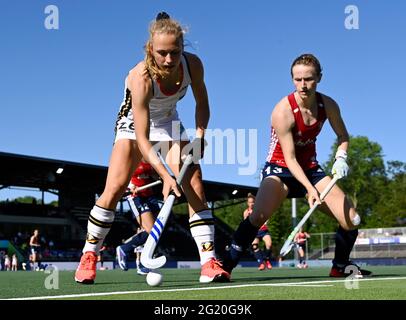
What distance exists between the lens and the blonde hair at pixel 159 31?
5.18 m

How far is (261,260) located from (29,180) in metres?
25.9

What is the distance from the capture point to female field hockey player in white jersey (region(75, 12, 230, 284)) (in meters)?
5.35

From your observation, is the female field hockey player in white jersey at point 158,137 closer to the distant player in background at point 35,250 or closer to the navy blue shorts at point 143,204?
the navy blue shorts at point 143,204

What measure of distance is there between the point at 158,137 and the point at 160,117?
6.9 inches

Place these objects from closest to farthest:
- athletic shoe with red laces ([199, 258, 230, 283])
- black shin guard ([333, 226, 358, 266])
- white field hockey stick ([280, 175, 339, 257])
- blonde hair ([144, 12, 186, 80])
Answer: blonde hair ([144, 12, 186, 80]) < athletic shoe with red laces ([199, 258, 230, 283]) < white field hockey stick ([280, 175, 339, 257]) < black shin guard ([333, 226, 358, 266])

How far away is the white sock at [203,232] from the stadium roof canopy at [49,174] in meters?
29.1

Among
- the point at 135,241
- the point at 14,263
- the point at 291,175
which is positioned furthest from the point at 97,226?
the point at 14,263

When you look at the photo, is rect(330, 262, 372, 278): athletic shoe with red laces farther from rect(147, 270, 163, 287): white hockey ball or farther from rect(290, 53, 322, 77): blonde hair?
rect(147, 270, 163, 287): white hockey ball

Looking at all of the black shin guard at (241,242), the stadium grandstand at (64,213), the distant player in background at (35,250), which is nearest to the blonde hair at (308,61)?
the black shin guard at (241,242)

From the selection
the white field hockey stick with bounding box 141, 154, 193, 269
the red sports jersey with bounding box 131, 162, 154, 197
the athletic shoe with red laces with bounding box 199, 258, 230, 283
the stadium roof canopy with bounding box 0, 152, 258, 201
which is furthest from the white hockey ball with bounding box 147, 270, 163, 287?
the stadium roof canopy with bounding box 0, 152, 258, 201

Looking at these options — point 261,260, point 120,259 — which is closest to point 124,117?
point 120,259

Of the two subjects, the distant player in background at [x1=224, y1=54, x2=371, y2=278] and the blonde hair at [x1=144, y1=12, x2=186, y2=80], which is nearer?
the blonde hair at [x1=144, y1=12, x2=186, y2=80]

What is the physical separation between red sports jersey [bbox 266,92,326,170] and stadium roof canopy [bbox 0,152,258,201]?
28547mm
